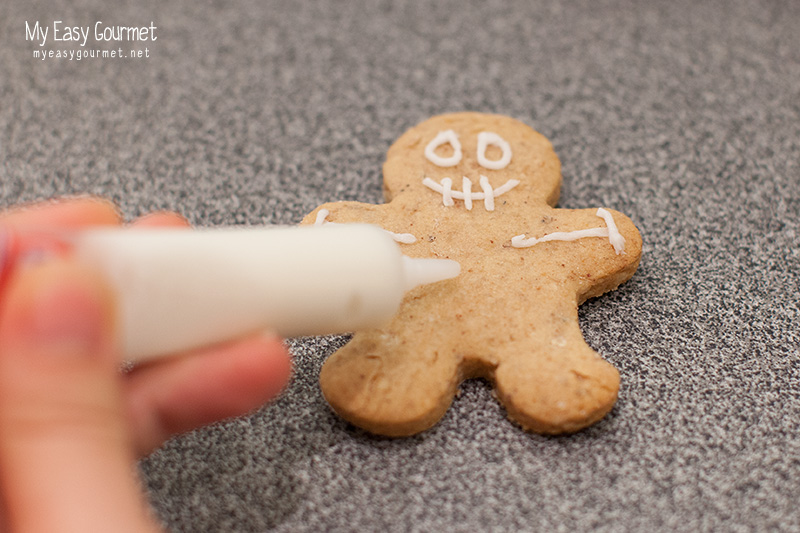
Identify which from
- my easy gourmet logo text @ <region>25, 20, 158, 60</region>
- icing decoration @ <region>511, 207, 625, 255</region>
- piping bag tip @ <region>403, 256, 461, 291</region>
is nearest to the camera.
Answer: piping bag tip @ <region>403, 256, 461, 291</region>

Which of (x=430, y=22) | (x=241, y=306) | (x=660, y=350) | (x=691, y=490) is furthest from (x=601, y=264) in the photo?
(x=430, y=22)

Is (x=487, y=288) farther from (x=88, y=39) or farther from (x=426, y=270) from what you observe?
(x=88, y=39)

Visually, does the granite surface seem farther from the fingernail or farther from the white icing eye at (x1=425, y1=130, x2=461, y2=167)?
the fingernail

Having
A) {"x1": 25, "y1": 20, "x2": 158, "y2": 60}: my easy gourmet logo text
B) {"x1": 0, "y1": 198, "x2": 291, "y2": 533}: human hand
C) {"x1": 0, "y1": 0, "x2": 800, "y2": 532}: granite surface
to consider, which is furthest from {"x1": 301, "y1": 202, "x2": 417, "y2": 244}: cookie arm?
{"x1": 25, "y1": 20, "x2": 158, "y2": 60}: my easy gourmet logo text

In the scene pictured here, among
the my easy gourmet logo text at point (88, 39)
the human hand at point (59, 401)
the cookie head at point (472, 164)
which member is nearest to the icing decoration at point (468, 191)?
the cookie head at point (472, 164)

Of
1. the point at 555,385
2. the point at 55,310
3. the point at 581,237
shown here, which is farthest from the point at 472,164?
the point at 55,310

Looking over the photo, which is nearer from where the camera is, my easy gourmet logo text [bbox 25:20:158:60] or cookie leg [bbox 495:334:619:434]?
cookie leg [bbox 495:334:619:434]
